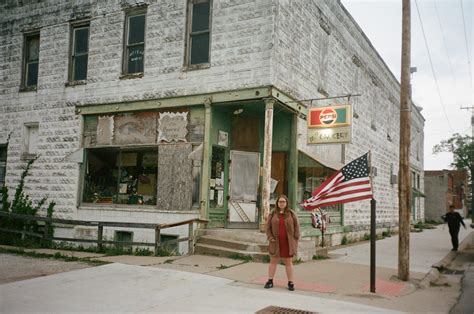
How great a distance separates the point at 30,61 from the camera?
16219mm

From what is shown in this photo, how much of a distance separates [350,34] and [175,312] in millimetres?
15411

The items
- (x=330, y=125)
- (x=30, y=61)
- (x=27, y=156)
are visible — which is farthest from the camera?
(x=30, y=61)

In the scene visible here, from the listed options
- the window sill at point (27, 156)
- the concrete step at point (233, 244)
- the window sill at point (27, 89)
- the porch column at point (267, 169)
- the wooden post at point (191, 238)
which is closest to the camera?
the concrete step at point (233, 244)

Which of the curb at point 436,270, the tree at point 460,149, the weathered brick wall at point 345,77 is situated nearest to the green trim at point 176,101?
the weathered brick wall at point 345,77

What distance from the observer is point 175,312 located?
6.12 meters

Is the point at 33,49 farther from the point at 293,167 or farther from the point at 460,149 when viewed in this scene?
the point at 460,149

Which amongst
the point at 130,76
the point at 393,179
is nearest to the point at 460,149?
the point at 393,179

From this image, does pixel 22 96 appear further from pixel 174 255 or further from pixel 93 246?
pixel 174 255

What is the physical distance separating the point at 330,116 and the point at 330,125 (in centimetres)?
25

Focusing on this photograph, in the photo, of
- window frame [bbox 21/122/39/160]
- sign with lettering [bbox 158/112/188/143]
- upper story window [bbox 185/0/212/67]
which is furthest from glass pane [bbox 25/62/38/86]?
upper story window [bbox 185/0/212/67]

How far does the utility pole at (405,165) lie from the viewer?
9320 millimetres

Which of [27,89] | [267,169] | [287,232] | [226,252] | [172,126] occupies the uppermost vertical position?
[27,89]

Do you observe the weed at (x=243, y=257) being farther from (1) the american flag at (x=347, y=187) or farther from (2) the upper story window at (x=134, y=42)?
(2) the upper story window at (x=134, y=42)

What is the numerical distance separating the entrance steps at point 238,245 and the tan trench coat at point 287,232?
279 cm
